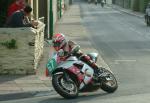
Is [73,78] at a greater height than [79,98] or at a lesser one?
greater

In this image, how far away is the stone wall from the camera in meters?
15.4

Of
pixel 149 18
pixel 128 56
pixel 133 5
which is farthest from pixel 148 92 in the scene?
pixel 133 5

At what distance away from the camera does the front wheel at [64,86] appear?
12.0 m

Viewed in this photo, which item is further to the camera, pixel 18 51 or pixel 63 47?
pixel 18 51

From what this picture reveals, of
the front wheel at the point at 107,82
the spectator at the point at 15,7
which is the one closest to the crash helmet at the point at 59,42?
the front wheel at the point at 107,82

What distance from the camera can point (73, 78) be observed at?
12.3 meters

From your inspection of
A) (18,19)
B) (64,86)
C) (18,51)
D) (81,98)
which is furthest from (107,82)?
(18,19)

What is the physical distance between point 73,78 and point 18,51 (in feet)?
11.3

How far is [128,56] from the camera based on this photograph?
20.9m

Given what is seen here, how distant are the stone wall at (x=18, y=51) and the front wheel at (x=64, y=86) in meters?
3.36

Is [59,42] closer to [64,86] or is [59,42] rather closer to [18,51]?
[64,86]

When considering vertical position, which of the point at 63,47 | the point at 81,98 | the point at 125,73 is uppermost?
the point at 63,47

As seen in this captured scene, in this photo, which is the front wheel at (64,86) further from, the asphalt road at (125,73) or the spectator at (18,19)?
the spectator at (18,19)

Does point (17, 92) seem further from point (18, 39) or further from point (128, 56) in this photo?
point (128, 56)
